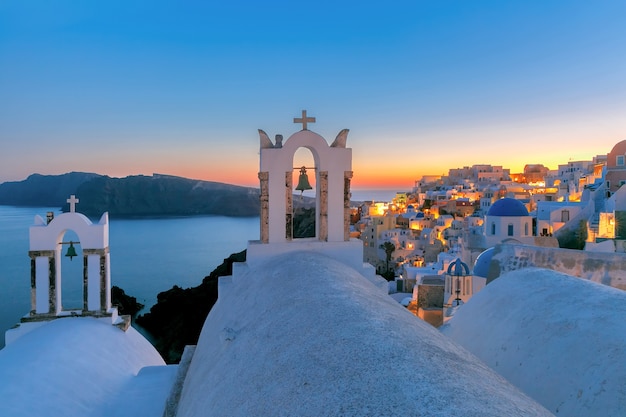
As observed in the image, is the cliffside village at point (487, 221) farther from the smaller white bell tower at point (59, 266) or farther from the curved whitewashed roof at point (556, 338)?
the smaller white bell tower at point (59, 266)

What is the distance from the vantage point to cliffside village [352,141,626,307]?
19.5m

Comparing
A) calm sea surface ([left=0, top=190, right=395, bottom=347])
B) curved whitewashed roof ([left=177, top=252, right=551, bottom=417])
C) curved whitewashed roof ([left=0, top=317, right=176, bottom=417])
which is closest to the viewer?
curved whitewashed roof ([left=177, top=252, right=551, bottom=417])

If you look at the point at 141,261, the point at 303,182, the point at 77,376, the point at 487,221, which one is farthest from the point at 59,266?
the point at 141,261

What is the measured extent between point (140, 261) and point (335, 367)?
179ft

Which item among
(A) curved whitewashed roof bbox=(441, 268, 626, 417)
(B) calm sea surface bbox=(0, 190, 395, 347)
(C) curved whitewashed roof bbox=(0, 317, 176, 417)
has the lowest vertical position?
(B) calm sea surface bbox=(0, 190, 395, 347)

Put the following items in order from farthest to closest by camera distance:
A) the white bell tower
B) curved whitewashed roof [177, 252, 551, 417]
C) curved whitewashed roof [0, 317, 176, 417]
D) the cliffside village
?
the cliffside village < the white bell tower < curved whitewashed roof [0, 317, 176, 417] < curved whitewashed roof [177, 252, 551, 417]

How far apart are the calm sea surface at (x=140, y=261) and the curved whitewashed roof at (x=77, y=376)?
1221 centimetres

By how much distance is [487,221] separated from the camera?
22438 millimetres

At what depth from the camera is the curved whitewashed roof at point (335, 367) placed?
1719 millimetres

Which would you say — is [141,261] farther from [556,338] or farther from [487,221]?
[556,338]

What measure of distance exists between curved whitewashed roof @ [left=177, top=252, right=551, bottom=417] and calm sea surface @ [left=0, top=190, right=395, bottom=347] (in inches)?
607

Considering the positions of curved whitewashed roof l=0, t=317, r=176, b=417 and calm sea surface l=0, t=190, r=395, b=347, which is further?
calm sea surface l=0, t=190, r=395, b=347

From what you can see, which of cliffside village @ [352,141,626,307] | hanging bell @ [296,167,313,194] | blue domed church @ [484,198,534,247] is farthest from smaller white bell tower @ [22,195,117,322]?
blue domed church @ [484,198,534,247]

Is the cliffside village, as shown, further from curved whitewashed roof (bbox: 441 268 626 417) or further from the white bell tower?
the white bell tower
